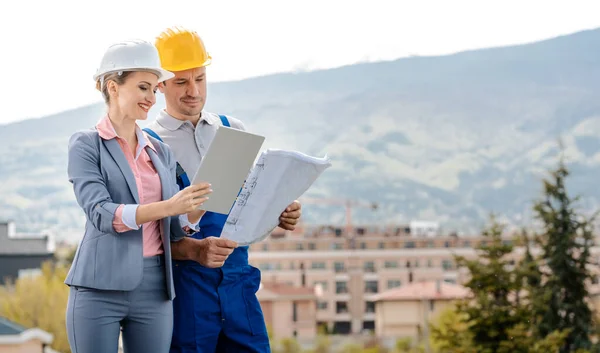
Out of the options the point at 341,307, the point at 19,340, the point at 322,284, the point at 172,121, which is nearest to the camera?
the point at 172,121

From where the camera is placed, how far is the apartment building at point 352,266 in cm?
7875

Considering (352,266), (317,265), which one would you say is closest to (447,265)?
(352,266)

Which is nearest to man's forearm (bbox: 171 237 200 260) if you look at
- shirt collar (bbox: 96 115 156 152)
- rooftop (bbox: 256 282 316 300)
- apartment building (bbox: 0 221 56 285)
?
shirt collar (bbox: 96 115 156 152)

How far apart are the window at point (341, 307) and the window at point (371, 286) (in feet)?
6.97

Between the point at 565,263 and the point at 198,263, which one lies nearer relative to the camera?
the point at 198,263

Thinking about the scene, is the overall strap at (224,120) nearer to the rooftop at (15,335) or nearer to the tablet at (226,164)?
the tablet at (226,164)

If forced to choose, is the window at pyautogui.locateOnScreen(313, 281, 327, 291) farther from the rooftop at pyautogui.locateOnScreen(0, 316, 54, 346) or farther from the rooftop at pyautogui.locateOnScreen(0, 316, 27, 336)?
the rooftop at pyautogui.locateOnScreen(0, 316, 27, 336)

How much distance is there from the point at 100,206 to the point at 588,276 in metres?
25.7

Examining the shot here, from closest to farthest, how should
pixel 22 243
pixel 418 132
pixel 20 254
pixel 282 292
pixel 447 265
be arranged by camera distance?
pixel 282 292
pixel 20 254
pixel 22 243
pixel 447 265
pixel 418 132

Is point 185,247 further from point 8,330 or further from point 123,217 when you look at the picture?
point 8,330

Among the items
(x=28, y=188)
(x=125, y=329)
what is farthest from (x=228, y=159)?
(x=28, y=188)

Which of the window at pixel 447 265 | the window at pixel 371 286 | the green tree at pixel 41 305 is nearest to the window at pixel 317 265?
the window at pixel 371 286

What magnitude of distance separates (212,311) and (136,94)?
0.59 m

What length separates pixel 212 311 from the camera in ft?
7.31
